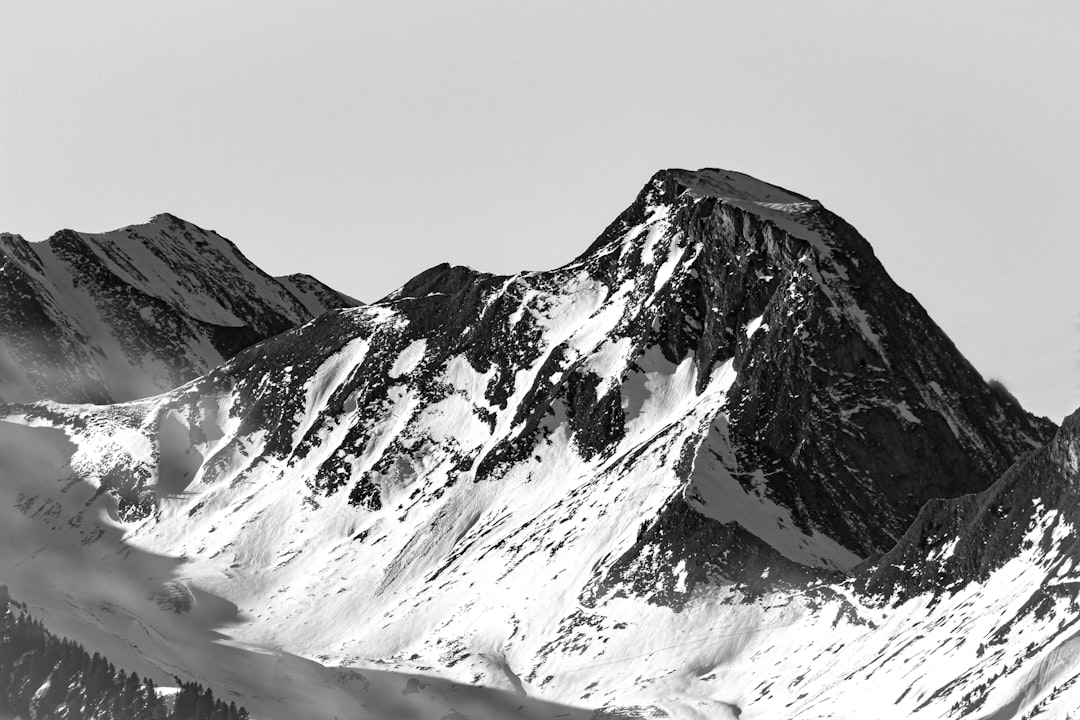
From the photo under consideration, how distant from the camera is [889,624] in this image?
647ft

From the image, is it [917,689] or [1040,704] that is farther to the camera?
[917,689]

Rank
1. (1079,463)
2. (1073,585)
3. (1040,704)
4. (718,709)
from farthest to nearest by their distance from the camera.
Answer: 1. (718,709)
2. (1079,463)
3. (1073,585)
4. (1040,704)

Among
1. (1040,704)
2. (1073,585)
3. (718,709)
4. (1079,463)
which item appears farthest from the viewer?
(718,709)

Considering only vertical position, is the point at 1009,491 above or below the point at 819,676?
above

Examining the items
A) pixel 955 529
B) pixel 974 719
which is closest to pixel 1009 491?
pixel 955 529

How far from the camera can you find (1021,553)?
617ft

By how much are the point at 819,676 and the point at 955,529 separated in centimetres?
1883

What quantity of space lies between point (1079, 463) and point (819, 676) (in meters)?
30.6

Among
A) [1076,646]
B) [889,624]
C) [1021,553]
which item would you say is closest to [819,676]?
[889,624]

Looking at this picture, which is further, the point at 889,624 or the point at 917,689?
the point at 889,624

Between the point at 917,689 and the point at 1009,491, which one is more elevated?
the point at 1009,491

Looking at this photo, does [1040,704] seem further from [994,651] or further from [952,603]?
[952,603]

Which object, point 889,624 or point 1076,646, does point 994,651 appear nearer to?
point 1076,646

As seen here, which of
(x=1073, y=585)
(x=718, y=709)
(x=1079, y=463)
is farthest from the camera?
(x=718, y=709)
